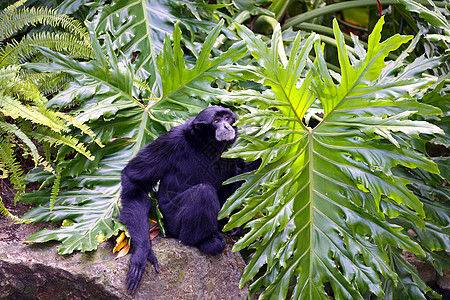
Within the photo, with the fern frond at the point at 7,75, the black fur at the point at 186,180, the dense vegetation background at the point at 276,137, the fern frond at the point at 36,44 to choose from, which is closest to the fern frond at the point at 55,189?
the dense vegetation background at the point at 276,137

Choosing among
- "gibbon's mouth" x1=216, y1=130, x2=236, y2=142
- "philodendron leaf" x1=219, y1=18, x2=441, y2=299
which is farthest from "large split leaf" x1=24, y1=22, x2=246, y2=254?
"philodendron leaf" x1=219, y1=18, x2=441, y2=299

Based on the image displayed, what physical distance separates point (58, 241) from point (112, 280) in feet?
1.62

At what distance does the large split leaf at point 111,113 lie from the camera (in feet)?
8.54

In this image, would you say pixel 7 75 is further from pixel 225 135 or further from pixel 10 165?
pixel 225 135

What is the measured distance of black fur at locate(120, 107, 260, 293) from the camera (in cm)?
241

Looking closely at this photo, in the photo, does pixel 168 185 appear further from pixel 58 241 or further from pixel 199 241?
pixel 58 241

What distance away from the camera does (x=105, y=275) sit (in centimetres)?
223

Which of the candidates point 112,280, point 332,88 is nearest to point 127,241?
point 112,280

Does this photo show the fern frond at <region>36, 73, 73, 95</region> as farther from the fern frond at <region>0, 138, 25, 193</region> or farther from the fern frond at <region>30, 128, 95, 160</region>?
the fern frond at <region>0, 138, 25, 193</region>

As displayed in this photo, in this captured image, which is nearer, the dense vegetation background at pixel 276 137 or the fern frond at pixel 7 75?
the dense vegetation background at pixel 276 137

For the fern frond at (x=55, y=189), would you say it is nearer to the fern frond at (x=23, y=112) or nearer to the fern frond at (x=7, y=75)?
the fern frond at (x=23, y=112)

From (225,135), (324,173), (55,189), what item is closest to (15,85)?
(55,189)

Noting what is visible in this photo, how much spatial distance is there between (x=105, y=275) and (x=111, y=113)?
0.99 meters

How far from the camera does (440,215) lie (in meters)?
2.60
